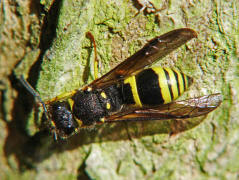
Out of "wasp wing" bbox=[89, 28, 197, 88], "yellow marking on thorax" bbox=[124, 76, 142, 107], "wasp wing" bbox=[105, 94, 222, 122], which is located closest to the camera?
"wasp wing" bbox=[89, 28, 197, 88]

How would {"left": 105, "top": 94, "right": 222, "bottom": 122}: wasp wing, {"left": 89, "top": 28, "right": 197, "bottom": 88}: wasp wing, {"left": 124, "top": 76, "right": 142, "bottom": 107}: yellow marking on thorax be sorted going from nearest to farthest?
1. {"left": 89, "top": 28, "right": 197, "bottom": 88}: wasp wing
2. {"left": 105, "top": 94, "right": 222, "bottom": 122}: wasp wing
3. {"left": 124, "top": 76, "right": 142, "bottom": 107}: yellow marking on thorax

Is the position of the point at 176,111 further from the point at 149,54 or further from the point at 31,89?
the point at 31,89

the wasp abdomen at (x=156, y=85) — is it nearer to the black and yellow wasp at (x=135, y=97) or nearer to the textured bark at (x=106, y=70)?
the black and yellow wasp at (x=135, y=97)

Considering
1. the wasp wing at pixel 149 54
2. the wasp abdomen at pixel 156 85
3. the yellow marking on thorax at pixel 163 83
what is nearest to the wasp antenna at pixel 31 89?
the wasp wing at pixel 149 54

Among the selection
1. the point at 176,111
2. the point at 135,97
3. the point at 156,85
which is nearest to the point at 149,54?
the point at 156,85

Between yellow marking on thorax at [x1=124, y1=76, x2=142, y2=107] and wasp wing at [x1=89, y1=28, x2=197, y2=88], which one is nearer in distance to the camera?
wasp wing at [x1=89, y1=28, x2=197, y2=88]

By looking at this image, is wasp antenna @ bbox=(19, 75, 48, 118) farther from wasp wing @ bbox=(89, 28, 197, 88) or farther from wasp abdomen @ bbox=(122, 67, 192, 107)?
wasp abdomen @ bbox=(122, 67, 192, 107)

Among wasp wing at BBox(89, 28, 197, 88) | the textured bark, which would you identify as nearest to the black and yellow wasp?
wasp wing at BBox(89, 28, 197, 88)
